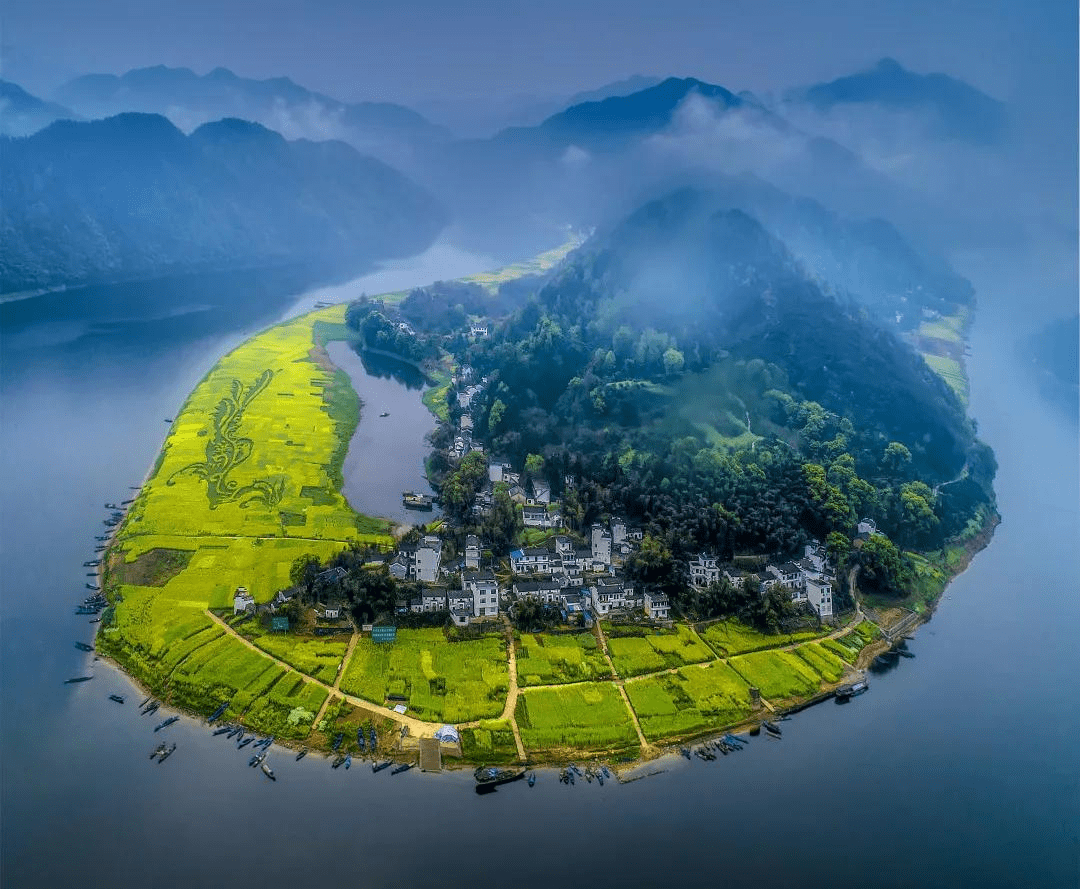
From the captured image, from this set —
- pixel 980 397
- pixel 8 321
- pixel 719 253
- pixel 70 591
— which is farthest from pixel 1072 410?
pixel 8 321

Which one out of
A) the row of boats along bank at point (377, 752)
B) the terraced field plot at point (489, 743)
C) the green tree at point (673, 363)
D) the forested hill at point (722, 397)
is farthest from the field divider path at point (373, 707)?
the green tree at point (673, 363)

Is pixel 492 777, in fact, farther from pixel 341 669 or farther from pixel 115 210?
pixel 115 210

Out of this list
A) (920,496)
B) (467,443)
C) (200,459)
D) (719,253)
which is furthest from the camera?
(719,253)

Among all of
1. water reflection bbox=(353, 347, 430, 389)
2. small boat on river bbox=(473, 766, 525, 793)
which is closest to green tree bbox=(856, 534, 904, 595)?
small boat on river bbox=(473, 766, 525, 793)

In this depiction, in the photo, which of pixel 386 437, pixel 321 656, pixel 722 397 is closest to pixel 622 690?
pixel 321 656

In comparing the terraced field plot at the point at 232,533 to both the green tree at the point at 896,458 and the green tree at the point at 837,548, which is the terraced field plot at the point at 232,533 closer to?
the green tree at the point at 837,548

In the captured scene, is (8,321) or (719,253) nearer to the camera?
(719,253)

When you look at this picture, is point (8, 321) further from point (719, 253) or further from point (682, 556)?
point (682, 556)
